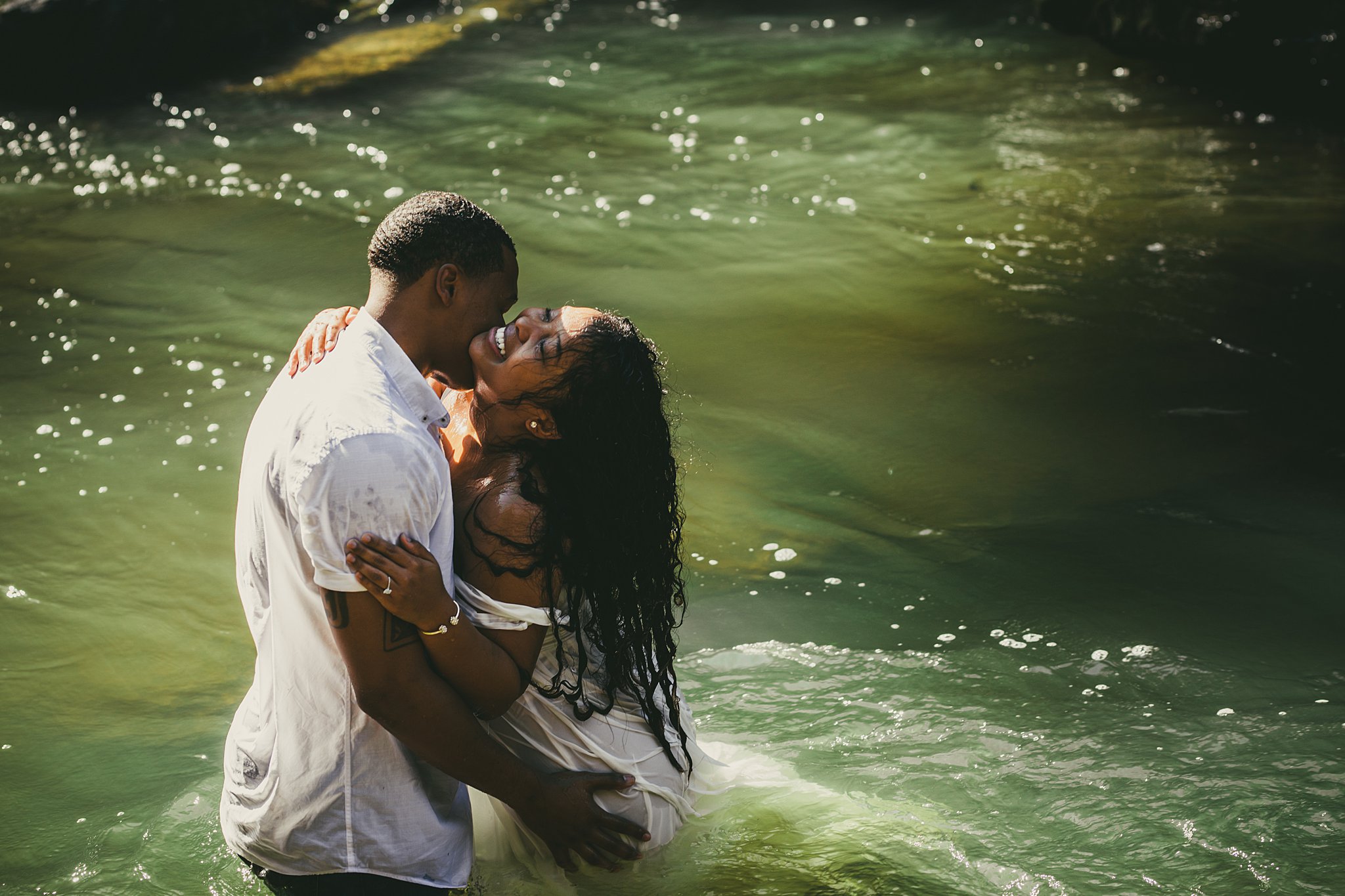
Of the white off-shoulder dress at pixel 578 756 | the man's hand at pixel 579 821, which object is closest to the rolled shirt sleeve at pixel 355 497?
the white off-shoulder dress at pixel 578 756

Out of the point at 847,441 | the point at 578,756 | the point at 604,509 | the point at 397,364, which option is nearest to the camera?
the point at 397,364

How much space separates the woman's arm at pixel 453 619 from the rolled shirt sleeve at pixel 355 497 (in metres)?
0.03

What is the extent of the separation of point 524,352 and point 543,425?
0.18 m

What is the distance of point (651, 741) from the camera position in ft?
10.8

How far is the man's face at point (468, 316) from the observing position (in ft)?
9.76

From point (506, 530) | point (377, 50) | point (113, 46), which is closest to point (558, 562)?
point (506, 530)

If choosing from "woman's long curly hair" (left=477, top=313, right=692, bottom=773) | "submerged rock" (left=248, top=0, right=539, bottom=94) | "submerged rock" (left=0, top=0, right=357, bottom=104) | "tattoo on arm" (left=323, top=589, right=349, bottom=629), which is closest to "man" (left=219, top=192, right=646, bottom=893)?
"tattoo on arm" (left=323, top=589, right=349, bottom=629)

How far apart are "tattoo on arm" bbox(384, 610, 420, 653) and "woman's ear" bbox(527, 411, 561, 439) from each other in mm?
564

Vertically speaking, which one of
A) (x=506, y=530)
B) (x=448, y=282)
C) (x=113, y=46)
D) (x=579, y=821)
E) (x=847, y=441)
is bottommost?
(x=847, y=441)

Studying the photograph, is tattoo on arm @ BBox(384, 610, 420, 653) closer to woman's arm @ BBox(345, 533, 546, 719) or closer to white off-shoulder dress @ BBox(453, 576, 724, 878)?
woman's arm @ BBox(345, 533, 546, 719)

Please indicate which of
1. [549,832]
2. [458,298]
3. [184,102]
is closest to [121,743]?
[549,832]

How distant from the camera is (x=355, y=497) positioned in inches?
99.2

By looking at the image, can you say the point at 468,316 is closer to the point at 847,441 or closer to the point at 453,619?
the point at 453,619

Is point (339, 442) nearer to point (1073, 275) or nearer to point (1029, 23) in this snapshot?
point (1073, 275)
